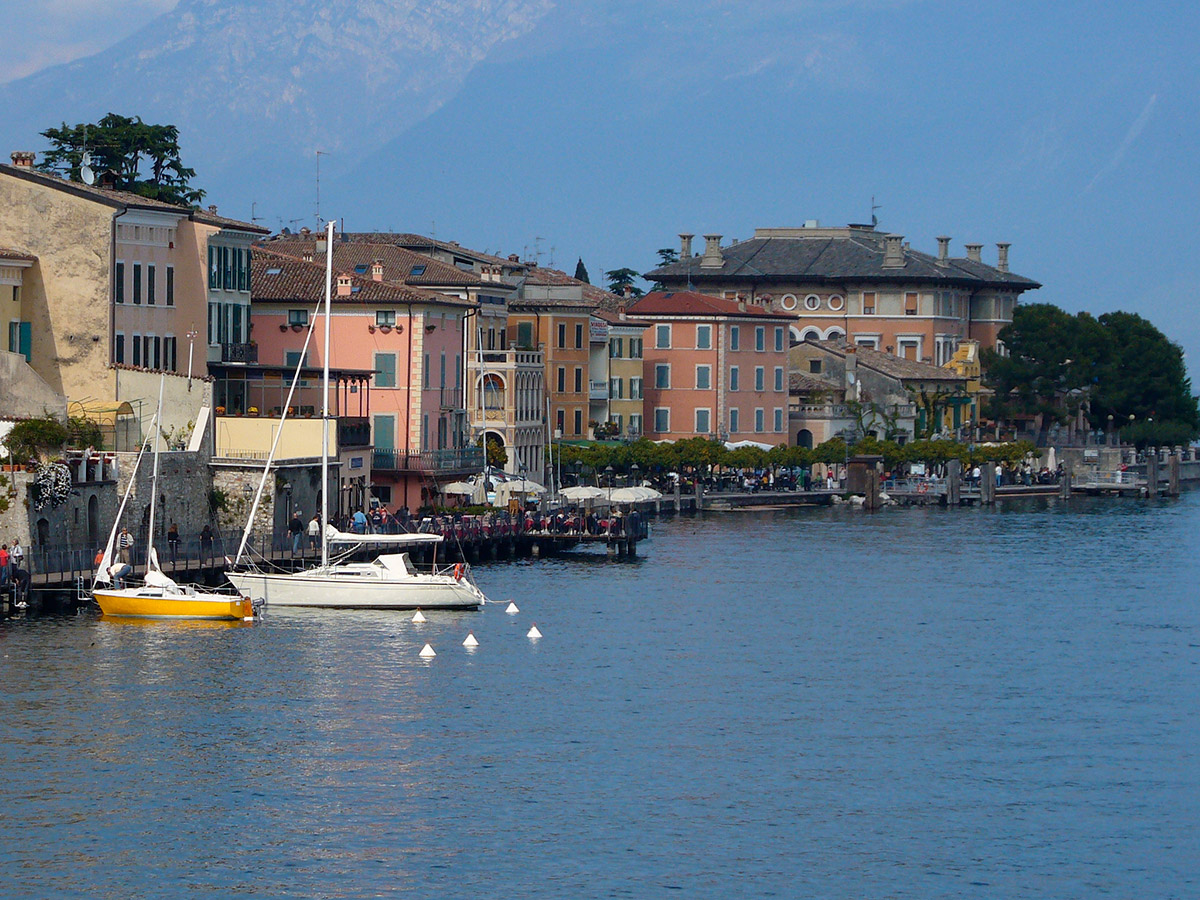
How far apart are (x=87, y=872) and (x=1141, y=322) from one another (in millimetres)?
130763

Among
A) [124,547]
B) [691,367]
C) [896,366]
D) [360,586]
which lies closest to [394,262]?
[691,367]

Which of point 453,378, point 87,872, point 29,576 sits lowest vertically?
point 87,872

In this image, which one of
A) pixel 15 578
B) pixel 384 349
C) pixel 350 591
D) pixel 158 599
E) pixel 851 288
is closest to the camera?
Answer: pixel 15 578

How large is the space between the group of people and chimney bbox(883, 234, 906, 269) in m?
109

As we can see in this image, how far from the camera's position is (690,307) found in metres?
133

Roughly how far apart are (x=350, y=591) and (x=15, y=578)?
9.53 m

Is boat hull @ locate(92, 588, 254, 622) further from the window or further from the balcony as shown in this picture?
the window

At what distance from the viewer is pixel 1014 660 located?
65125 millimetres

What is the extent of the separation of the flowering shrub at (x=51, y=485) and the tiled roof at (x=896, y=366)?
84.4 m

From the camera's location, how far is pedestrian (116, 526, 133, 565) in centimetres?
6700

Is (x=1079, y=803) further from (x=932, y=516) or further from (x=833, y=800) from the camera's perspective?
(x=932, y=516)

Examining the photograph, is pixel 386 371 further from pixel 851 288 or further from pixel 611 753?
pixel 851 288

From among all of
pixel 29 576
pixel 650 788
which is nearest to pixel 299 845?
pixel 650 788

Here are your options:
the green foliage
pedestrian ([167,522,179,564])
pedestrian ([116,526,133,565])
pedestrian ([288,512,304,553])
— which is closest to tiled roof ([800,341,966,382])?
pedestrian ([288,512,304,553])
